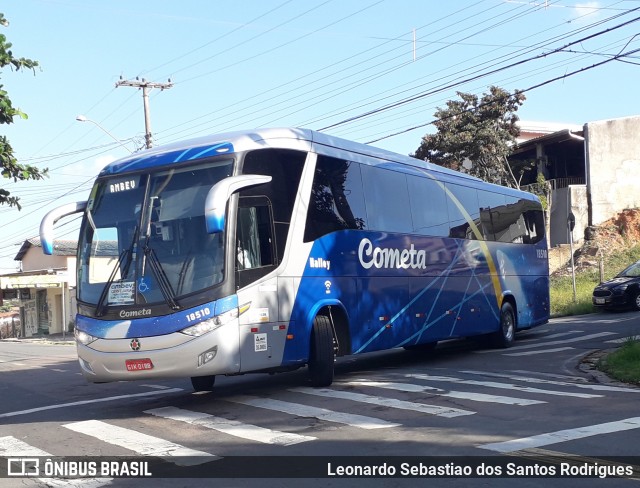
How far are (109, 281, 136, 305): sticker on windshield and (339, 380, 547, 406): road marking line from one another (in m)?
4.09

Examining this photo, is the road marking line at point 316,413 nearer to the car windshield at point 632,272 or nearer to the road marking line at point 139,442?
the road marking line at point 139,442

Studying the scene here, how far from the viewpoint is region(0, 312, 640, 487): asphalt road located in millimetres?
7117

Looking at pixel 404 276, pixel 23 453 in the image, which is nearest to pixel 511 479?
pixel 23 453

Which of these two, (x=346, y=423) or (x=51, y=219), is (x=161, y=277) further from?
(x=346, y=423)

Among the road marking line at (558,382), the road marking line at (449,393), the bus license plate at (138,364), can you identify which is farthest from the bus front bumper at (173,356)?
the road marking line at (558,382)

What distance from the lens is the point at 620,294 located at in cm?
2556

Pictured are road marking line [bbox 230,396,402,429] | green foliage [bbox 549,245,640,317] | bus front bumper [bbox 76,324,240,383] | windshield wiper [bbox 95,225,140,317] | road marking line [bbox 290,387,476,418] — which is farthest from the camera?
green foliage [bbox 549,245,640,317]

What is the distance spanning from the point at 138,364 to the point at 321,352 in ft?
9.91

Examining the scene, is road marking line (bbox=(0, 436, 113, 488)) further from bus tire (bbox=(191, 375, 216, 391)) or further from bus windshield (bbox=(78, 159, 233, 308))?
bus tire (bbox=(191, 375, 216, 391))

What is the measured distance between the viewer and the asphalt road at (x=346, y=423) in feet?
23.4

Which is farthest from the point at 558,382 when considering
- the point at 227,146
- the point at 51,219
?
the point at 51,219

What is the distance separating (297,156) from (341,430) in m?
4.79

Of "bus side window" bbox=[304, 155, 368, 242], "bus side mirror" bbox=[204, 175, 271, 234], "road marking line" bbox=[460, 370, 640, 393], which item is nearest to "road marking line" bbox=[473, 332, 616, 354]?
"road marking line" bbox=[460, 370, 640, 393]

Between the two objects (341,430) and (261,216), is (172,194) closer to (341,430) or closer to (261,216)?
(261,216)
